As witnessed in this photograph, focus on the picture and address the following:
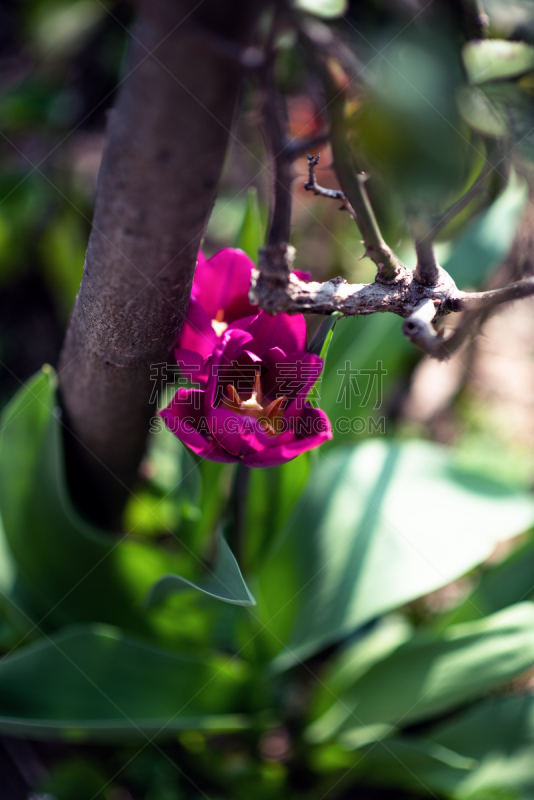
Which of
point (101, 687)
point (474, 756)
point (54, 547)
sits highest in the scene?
point (54, 547)

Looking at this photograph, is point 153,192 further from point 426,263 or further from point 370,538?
point 370,538

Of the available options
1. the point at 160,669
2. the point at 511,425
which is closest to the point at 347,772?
the point at 160,669

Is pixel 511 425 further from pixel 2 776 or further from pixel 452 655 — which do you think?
pixel 2 776

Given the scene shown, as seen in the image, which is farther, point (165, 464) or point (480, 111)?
point (165, 464)

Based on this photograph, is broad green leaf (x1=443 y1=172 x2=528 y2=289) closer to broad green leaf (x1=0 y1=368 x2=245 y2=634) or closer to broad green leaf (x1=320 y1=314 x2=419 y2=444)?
broad green leaf (x1=320 y1=314 x2=419 y2=444)

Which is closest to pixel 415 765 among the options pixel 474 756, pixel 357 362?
pixel 474 756

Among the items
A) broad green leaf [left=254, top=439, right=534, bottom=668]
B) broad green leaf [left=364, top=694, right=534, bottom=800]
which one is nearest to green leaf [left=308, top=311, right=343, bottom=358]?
broad green leaf [left=254, top=439, right=534, bottom=668]

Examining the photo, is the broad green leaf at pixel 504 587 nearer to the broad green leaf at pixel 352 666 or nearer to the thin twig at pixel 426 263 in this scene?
the broad green leaf at pixel 352 666

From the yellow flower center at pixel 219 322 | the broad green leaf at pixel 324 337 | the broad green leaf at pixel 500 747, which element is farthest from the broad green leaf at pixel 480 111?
the broad green leaf at pixel 500 747
